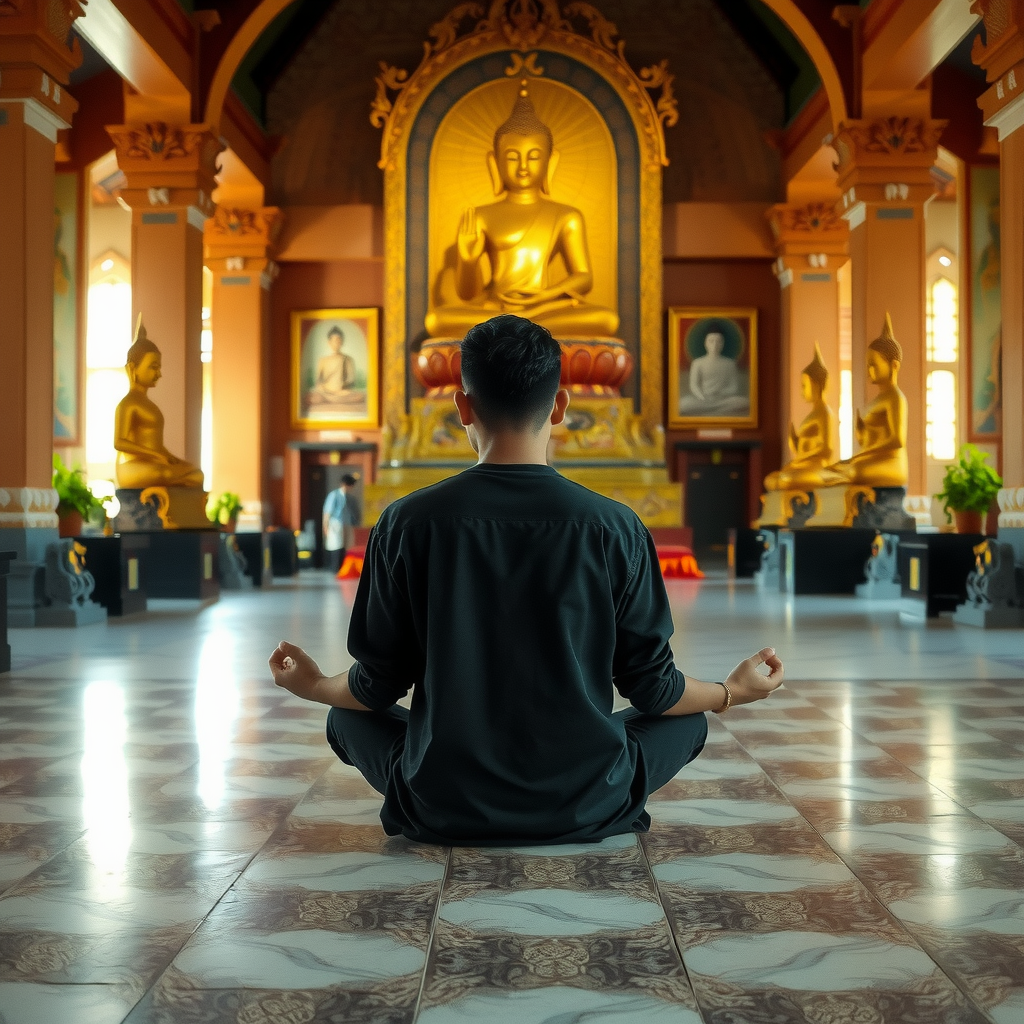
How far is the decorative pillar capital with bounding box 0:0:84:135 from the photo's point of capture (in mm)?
8273

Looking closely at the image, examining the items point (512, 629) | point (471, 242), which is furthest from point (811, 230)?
point (512, 629)

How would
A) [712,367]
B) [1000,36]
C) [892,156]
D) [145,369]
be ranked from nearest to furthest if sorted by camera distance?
[1000,36] → [145,369] → [892,156] → [712,367]

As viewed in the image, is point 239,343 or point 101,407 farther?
point 101,407

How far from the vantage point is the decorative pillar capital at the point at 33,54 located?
8273 millimetres

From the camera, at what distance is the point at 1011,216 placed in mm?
8336

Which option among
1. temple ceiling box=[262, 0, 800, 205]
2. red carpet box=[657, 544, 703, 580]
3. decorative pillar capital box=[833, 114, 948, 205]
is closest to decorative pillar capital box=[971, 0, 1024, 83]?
decorative pillar capital box=[833, 114, 948, 205]

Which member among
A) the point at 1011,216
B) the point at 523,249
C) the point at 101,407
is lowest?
the point at 101,407

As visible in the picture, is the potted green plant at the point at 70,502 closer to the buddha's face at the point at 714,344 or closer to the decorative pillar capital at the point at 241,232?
the decorative pillar capital at the point at 241,232

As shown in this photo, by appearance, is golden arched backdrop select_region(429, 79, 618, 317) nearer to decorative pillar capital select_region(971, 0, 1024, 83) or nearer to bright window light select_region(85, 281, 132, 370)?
bright window light select_region(85, 281, 132, 370)

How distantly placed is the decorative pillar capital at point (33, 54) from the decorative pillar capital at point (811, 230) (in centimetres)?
1005

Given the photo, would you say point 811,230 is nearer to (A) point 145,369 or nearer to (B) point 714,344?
(B) point 714,344

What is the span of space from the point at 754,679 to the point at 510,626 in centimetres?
51

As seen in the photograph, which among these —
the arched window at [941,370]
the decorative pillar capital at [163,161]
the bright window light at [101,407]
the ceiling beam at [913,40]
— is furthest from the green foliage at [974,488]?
the bright window light at [101,407]

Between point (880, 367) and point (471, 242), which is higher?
point (471, 242)
